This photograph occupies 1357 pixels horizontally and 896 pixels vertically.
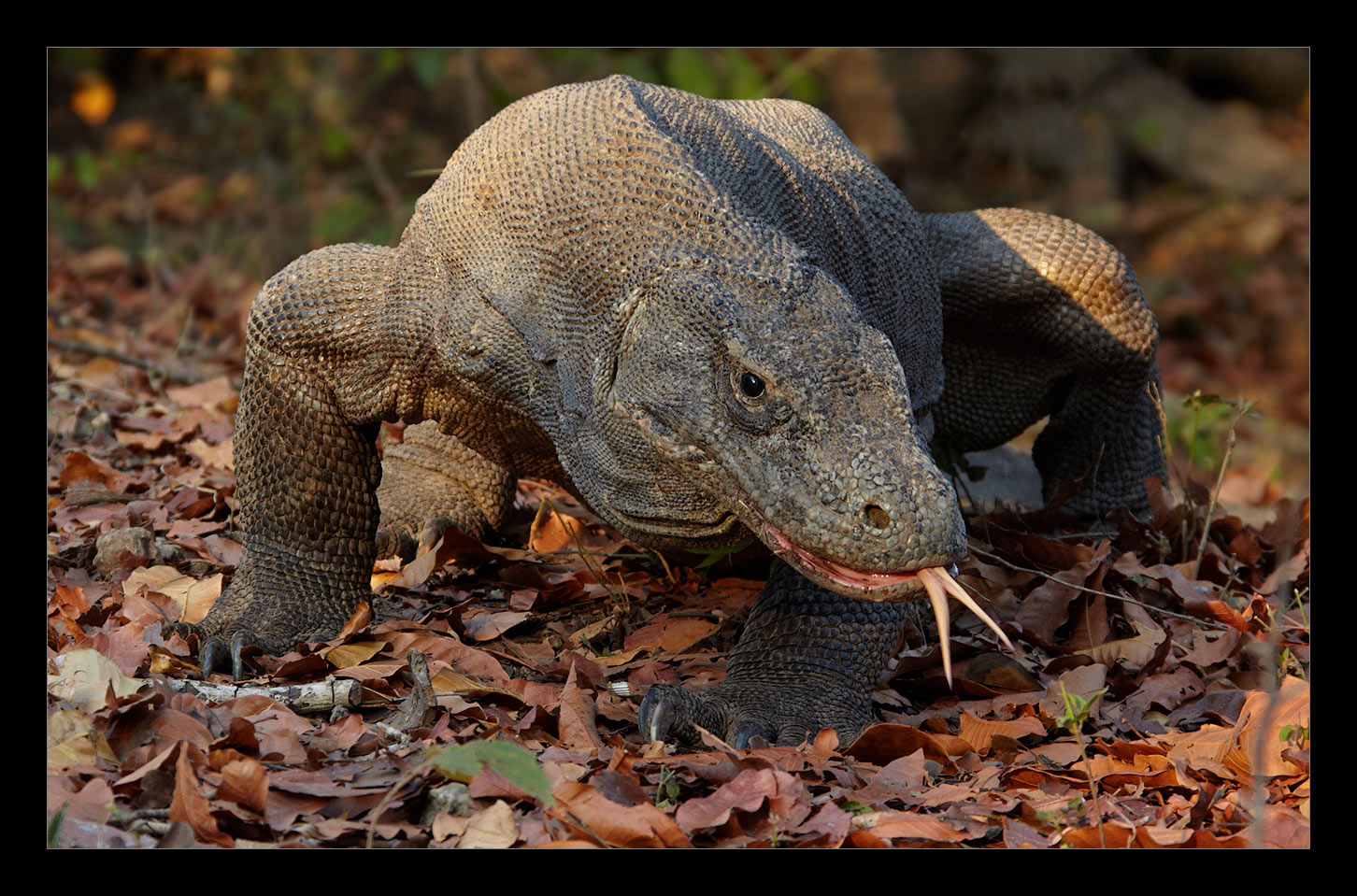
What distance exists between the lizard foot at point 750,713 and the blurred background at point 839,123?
4520 mm

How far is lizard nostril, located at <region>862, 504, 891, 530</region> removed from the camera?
2982 millimetres

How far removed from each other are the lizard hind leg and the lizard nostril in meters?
2.39

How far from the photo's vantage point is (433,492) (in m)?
5.47

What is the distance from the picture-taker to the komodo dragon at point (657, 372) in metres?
3.12

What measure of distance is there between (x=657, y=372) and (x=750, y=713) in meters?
0.98

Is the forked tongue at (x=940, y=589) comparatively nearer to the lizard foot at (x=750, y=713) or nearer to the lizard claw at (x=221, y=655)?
the lizard foot at (x=750, y=713)

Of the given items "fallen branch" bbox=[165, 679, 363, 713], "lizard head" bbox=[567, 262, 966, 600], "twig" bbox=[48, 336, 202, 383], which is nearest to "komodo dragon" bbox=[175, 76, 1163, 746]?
"lizard head" bbox=[567, 262, 966, 600]

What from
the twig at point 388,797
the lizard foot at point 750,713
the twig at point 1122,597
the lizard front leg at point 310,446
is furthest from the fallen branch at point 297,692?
the twig at point 1122,597

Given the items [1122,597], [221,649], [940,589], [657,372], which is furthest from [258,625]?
[1122,597]

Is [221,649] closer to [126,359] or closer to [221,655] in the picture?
[221,655]

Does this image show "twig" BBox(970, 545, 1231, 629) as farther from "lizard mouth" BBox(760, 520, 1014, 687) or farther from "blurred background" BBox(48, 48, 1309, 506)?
"blurred background" BBox(48, 48, 1309, 506)

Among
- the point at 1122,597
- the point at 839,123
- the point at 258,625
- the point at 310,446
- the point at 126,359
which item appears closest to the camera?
the point at 258,625
